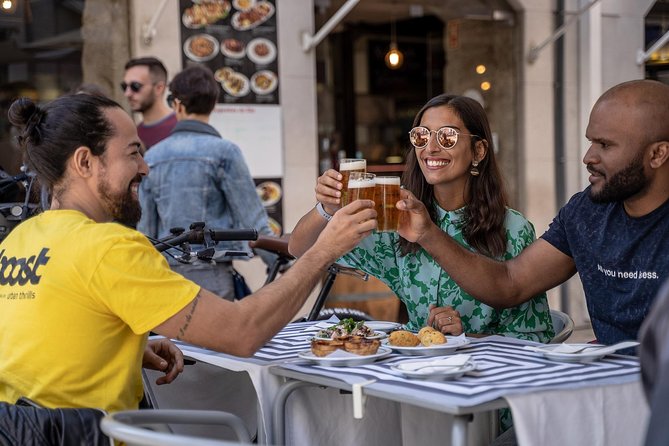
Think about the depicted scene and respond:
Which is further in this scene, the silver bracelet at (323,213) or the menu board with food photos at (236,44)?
the menu board with food photos at (236,44)

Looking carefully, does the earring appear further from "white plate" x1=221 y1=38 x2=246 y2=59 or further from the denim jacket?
"white plate" x1=221 y1=38 x2=246 y2=59

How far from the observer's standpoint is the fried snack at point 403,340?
8.67ft

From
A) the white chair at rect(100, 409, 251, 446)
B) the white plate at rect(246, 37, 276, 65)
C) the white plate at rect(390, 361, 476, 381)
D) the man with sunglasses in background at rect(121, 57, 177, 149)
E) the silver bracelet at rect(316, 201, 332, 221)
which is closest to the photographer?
the white chair at rect(100, 409, 251, 446)

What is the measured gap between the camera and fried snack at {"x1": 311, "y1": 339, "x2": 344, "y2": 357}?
2512 mm

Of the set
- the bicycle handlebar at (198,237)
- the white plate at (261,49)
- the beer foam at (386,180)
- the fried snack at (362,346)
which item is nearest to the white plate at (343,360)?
the fried snack at (362,346)

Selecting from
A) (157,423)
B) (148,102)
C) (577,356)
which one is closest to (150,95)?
(148,102)

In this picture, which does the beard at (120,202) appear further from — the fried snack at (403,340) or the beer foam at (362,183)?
the fried snack at (403,340)

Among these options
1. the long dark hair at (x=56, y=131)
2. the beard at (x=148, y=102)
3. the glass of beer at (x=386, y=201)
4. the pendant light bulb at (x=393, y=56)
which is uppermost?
the pendant light bulb at (x=393, y=56)

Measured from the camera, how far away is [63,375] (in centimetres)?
223

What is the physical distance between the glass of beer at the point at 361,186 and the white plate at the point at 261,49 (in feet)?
13.8

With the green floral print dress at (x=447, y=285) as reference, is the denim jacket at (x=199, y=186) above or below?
above

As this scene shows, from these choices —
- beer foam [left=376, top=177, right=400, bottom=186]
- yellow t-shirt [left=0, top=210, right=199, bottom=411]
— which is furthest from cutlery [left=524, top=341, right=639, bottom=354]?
yellow t-shirt [left=0, top=210, right=199, bottom=411]

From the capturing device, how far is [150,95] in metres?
5.56

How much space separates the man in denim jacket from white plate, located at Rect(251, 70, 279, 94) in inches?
70.3
